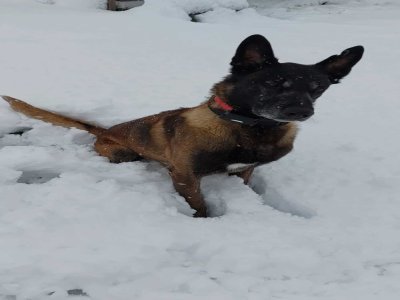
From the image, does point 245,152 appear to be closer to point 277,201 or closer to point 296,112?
point 296,112

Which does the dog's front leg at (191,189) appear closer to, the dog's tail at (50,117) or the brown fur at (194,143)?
the brown fur at (194,143)

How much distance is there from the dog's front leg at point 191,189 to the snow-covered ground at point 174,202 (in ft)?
0.26

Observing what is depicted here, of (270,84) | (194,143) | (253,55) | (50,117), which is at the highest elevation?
(253,55)

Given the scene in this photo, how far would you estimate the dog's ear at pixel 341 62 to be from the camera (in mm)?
2832

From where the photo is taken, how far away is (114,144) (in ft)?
11.5

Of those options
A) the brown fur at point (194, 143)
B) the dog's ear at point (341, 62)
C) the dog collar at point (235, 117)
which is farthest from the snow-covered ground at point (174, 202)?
the dog's ear at point (341, 62)

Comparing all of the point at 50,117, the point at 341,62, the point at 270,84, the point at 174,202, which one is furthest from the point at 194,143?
the point at 50,117

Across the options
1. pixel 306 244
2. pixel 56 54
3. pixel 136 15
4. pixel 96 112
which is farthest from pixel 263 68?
pixel 136 15

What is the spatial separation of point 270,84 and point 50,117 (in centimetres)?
202

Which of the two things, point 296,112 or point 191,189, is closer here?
point 296,112

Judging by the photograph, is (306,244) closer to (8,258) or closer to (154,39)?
(8,258)

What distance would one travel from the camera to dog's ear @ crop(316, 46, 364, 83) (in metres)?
2.83

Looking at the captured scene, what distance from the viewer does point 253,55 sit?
2680mm

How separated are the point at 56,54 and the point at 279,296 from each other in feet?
14.9
